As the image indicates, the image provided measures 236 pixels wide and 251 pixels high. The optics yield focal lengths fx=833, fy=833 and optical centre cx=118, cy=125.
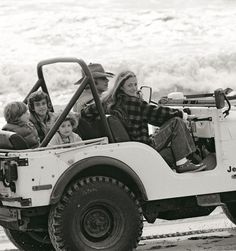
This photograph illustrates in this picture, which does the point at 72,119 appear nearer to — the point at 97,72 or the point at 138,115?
the point at 138,115

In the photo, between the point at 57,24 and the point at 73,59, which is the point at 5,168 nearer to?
the point at 73,59

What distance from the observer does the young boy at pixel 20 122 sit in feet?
18.6

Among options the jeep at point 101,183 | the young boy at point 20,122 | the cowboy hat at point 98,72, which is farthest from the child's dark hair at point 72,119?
the cowboy hat at point 98,72

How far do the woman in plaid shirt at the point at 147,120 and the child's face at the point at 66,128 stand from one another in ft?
0.80

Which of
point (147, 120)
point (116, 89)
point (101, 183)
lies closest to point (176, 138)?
point (147, 120)

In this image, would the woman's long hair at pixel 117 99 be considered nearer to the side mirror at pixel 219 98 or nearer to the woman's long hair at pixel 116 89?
the woman's long hair at pixel 116 89

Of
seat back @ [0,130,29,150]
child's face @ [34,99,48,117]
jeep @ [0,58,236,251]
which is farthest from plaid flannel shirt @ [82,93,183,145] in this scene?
seat back @ [0,130,29,150]

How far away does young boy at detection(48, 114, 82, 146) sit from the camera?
563 cm

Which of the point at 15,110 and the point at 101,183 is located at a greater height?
→ the point at 15,110

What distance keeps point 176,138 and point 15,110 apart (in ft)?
3.79

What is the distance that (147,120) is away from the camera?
590 cm

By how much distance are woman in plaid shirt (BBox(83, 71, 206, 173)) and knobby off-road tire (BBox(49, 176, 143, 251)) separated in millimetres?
476

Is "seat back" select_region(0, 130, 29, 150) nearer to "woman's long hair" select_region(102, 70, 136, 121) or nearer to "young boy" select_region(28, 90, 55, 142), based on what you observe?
"young boy" select_region(28, 90, 55, 142)

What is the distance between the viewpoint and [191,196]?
593 centimetres
